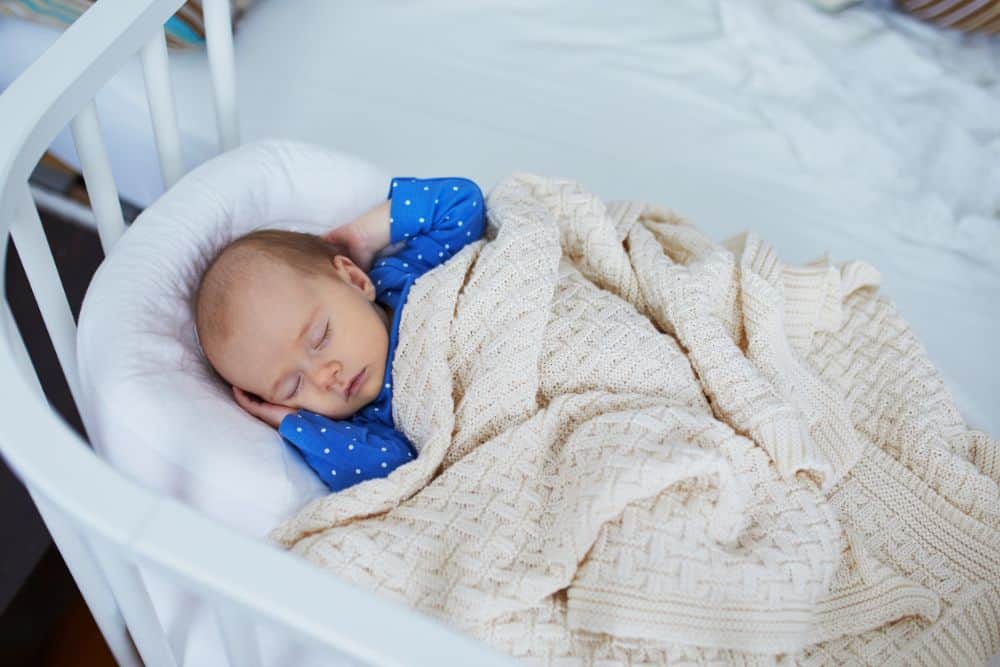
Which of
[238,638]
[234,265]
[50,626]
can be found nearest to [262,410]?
[234,265]

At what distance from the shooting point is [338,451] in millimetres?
917

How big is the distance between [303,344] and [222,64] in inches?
11.7

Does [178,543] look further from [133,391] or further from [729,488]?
[729,488]

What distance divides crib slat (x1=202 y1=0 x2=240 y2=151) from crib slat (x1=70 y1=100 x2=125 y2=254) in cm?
15

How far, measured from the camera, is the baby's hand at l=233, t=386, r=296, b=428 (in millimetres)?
950

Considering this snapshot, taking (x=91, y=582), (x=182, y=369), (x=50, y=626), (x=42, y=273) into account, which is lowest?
(x=50, y=626)

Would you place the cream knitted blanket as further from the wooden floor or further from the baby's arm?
the wooden floor

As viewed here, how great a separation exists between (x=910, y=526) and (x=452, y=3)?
3.42 feet

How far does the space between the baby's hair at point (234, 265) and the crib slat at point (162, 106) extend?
0.10 metres

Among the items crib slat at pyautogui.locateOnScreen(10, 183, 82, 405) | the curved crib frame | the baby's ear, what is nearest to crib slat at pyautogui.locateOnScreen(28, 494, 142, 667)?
the curved crib frame

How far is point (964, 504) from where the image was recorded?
3.11 ft

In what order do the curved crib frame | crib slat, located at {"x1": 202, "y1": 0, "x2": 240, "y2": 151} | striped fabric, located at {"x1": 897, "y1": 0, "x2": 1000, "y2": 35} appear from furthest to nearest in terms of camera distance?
striped fabric, located at {"x1": 897, "y1": 0, "x2": 1000, "y2": 35}, crib slat, located at {"x1": 202, "y1": 0, "x2": 240, "y2": 151}, the curved crib frame

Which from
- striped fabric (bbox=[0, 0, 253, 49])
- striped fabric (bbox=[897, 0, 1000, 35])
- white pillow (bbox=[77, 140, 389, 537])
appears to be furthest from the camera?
striped fabric (bbox=[897, 0, 1000, 35])

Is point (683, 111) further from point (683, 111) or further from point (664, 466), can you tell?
point (664, 466)
